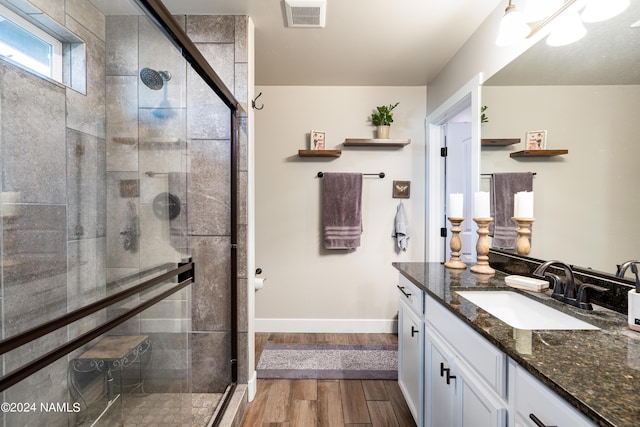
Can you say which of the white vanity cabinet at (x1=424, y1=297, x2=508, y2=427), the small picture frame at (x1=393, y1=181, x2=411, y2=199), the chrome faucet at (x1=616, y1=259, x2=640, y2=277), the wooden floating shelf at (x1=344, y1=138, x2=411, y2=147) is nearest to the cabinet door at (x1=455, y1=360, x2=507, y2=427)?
the white vanity cabinet at (x1=424, y1=297, x2=508, y2=427)

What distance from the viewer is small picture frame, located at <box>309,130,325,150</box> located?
273 cm

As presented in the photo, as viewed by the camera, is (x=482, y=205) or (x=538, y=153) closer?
(x=538, y=153)

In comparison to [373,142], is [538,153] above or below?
below

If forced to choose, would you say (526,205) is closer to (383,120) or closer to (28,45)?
(383,120)

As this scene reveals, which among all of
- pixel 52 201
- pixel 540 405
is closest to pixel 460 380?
pixel 540 405

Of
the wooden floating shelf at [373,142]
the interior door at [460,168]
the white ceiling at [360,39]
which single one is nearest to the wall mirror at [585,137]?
the white ceiling at [360,39]

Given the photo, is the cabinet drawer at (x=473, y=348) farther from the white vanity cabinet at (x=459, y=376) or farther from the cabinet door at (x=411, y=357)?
the cabinet door at (x=411, y=357)

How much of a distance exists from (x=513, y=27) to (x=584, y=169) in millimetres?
786

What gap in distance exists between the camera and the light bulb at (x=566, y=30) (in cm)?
120

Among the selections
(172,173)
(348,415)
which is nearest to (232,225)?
(172,173)

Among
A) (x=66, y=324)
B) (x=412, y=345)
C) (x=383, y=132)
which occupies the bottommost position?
(x=412, y=345)

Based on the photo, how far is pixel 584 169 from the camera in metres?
1.21

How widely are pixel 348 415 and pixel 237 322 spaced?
0.90m

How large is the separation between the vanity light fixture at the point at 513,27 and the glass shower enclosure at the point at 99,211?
150 centimetres
